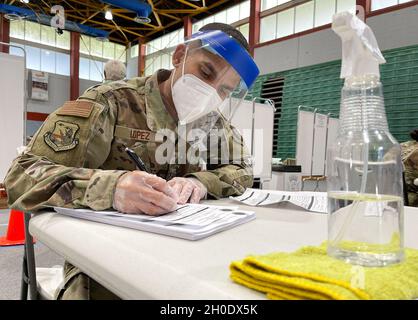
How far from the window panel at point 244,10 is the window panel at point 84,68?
210 inches

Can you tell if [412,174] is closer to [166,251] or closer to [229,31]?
[229,31]

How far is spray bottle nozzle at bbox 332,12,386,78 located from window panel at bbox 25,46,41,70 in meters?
11.1

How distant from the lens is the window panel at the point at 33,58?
9.92 meters

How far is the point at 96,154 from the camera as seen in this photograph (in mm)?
1019

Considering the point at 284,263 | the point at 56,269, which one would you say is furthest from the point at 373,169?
the point at 56,269

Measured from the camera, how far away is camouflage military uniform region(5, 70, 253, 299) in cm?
75

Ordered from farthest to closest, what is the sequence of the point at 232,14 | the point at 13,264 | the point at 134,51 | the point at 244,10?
the point at 134,51
the point at 232,14
the point at 244,10
the point at 13,264

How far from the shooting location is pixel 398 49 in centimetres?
532

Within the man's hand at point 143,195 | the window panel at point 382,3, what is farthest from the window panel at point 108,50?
the man's hand at point 143,195

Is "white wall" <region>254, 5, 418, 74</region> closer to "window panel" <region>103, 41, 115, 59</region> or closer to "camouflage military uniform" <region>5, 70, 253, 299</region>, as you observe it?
"camouflage military uniform" <region>5, 70, 253, 299</region>

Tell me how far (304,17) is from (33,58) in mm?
7677

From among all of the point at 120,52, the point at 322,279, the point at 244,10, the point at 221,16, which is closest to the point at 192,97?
the point at 322,279
